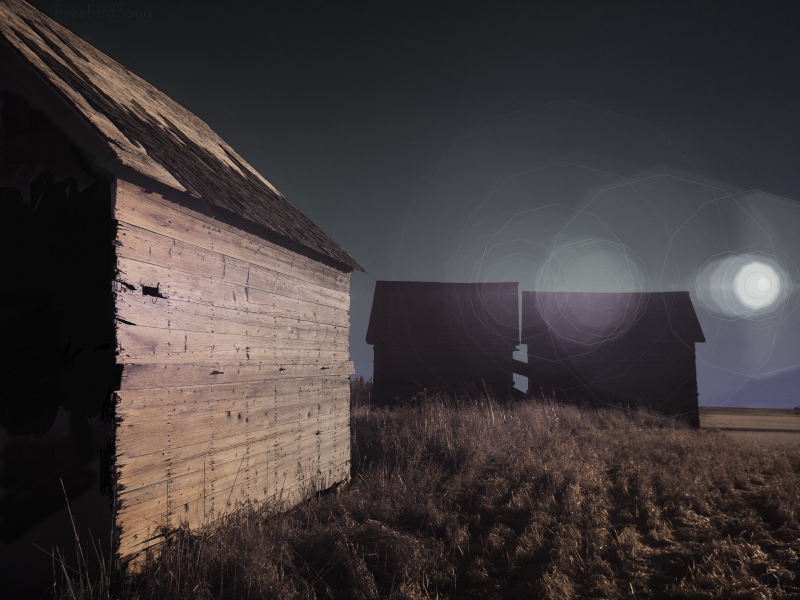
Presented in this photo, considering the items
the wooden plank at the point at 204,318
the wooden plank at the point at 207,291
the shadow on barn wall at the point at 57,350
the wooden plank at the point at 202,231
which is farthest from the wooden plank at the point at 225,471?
the wooden plank at the point at 202,231

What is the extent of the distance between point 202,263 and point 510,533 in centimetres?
502

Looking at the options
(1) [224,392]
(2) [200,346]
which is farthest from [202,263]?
Result: (1) [224,392]

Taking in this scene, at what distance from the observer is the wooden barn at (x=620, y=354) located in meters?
20.9

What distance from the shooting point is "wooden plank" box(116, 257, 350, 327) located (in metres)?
4.75

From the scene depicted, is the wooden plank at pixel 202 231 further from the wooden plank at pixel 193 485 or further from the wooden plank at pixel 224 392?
the wooden plank at pixel 193 485

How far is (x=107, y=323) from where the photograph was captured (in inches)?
179

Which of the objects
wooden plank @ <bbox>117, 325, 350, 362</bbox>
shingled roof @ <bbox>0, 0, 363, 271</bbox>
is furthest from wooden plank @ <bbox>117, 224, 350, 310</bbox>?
wooden plank @ <bbox>117, 325, 350, 362</bbox>

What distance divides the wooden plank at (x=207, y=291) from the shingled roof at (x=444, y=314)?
1315 cm

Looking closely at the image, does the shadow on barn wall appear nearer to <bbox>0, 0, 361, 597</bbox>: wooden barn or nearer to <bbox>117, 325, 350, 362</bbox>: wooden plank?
<bbox>0, 0, 361, 597</bbox>: wooden barn

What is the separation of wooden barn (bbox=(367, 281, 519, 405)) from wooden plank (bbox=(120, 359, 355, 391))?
12712 mm

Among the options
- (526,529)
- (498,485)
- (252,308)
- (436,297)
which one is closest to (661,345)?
(436,297)

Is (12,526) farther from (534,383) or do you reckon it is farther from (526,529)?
(534,383)

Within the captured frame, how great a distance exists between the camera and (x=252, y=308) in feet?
21.5

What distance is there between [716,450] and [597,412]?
6.72m
